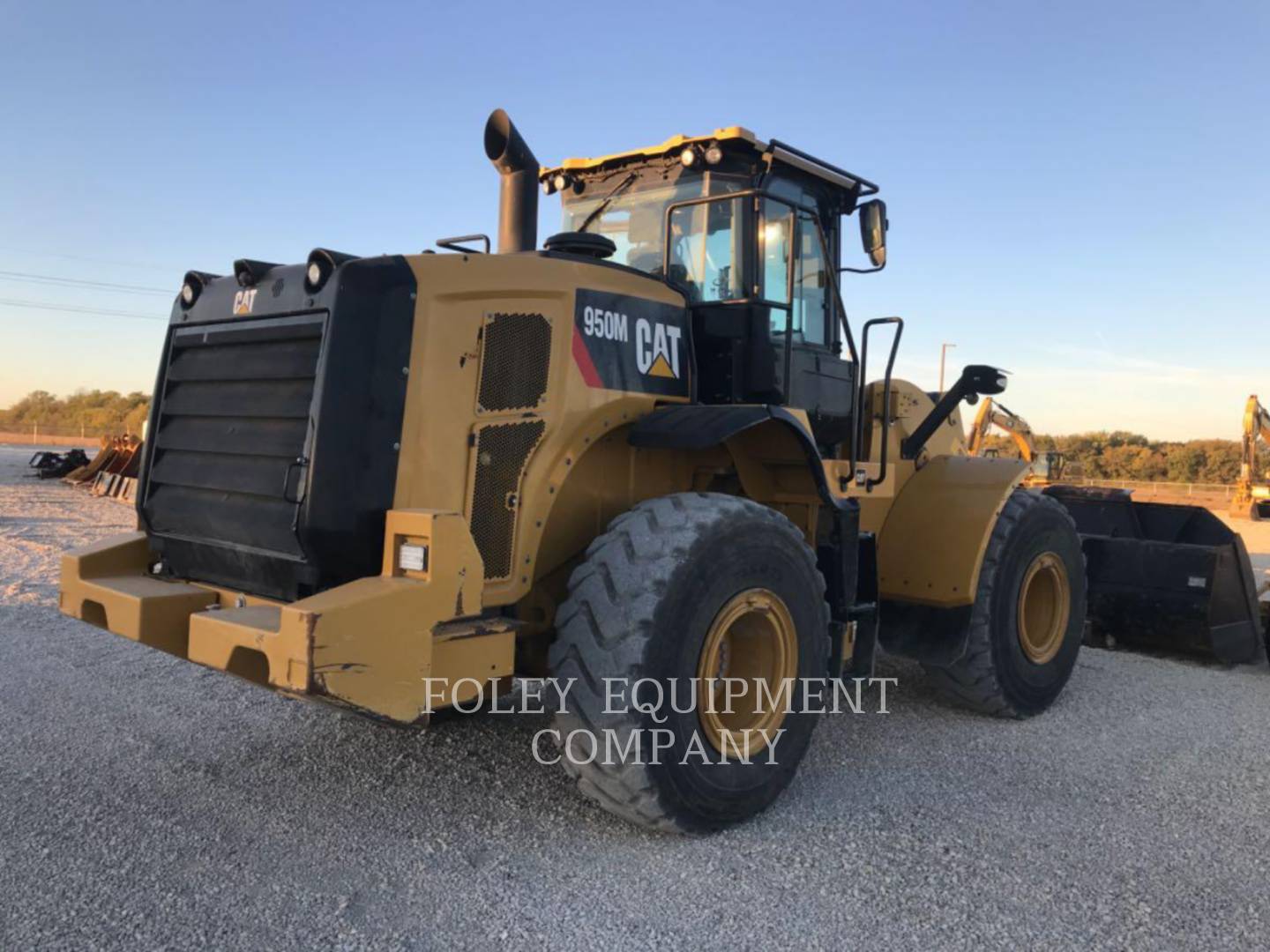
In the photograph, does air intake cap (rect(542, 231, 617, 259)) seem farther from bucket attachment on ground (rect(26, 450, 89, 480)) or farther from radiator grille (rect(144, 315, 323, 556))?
bucket attachment on ground (rect(26, 450, 89, 480))

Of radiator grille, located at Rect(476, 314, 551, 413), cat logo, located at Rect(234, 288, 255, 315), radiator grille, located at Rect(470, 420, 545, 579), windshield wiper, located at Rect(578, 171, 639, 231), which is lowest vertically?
radiator grille, located at Rect(470, 420, 545, 579)

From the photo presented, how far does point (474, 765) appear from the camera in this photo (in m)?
4.41

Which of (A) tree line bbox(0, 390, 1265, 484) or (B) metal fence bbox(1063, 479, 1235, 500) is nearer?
(B) metal fence bbox(1063, 479, 1235, 500)

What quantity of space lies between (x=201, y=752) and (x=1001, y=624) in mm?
4321

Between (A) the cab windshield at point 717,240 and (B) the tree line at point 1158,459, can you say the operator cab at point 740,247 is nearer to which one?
(A) the cab windshield at point 717,240

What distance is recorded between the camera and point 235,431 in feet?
12.7

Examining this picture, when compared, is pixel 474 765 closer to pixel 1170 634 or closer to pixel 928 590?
pixel 928 590

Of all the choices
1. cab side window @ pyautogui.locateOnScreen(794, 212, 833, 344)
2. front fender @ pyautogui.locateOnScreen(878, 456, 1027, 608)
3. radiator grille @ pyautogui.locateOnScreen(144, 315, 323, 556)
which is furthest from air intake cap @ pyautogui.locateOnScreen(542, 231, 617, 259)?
front fender @ pyautogui.locateOnScreen(878, 456, 1027, 608)

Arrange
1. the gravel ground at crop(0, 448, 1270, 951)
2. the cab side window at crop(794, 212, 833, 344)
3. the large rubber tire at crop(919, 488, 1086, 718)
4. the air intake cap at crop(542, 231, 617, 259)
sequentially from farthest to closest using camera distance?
the large rubber tire at crop(919, 488, 1086, 718), the cab side window at crop(794, 212, 833, 344), the air intake cap at crop(542, 231, 617, 259), the gravel ground at crop(0, 448, 1270, 951)

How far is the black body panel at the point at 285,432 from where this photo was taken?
133 inches

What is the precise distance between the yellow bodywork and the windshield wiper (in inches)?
36.0

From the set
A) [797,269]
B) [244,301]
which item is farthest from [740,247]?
[244,301]

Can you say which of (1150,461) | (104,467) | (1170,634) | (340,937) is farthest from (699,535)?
(1150,461)

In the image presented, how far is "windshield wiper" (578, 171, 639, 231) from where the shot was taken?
508 cm
